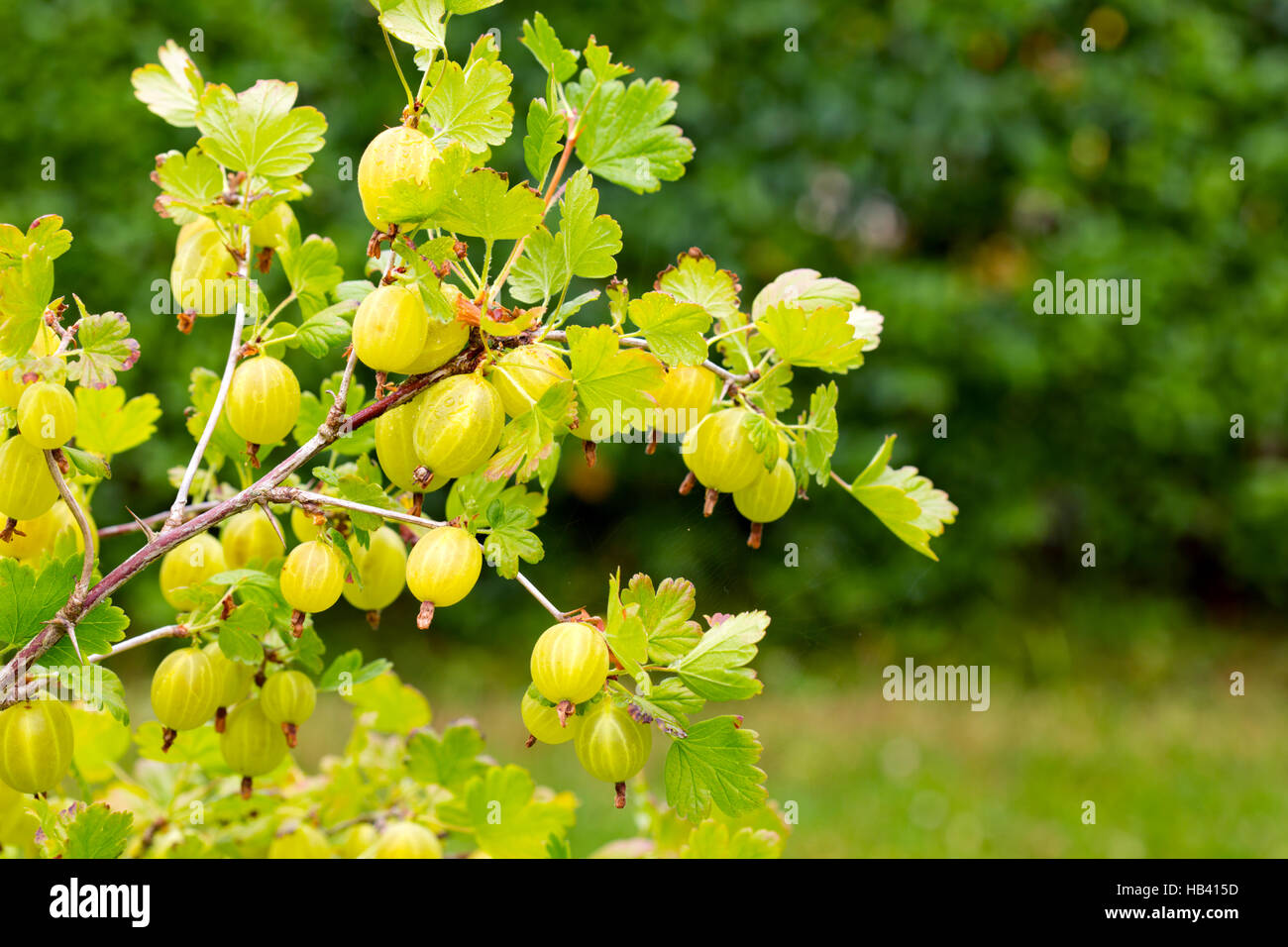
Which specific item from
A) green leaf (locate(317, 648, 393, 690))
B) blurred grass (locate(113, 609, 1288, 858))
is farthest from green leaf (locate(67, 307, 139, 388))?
blurred grass (locate(113, 609, 1288, 858))

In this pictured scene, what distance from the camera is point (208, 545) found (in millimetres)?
734

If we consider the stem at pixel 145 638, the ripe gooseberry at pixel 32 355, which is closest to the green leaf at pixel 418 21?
the ripe gooseberry at pixel 32 355

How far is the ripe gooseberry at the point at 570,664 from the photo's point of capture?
537 millimetres

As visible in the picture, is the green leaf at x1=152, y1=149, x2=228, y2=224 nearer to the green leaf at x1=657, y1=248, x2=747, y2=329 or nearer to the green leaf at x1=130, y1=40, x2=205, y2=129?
the green leaf at x1=130, y1=40, x2=205, y2=129

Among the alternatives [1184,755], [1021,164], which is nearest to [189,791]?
[1184,755]

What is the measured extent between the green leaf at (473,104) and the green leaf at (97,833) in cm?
39

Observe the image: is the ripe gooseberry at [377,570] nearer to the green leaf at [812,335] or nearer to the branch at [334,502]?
the branch at [334,502]

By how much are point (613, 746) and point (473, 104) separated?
0.32 m

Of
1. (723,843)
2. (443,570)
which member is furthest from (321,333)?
(723,843)

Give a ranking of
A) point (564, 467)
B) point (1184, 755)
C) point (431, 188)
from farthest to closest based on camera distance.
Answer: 1. point (564, 467)
2. point (1184, 755)
3. point (431, 188)

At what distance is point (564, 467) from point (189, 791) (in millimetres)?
1807

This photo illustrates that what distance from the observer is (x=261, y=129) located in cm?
58

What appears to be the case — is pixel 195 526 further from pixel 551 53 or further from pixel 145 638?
pixel 551 53
